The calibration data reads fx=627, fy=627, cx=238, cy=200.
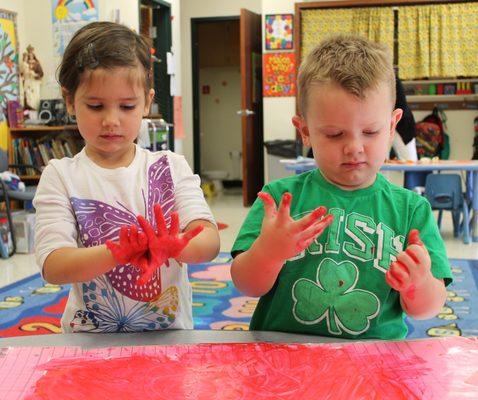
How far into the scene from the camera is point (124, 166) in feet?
3.59

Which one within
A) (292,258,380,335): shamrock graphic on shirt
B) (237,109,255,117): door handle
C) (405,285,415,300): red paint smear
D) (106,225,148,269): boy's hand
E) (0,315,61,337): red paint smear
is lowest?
(0,315,61,337): red paint smear

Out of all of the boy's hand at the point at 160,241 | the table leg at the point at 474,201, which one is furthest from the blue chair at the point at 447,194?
the boy's hand at the point at 160,241

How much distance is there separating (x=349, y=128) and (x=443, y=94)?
21.3 ft

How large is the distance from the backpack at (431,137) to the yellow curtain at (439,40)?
51cm

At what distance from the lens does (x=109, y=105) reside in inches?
39.1

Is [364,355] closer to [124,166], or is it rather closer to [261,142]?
[124,166]

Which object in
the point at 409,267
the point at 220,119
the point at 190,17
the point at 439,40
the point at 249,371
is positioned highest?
the point at 190,17

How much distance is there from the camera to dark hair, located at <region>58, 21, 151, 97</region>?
3.26 ft

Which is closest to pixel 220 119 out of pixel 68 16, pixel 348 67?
pixel 68 16

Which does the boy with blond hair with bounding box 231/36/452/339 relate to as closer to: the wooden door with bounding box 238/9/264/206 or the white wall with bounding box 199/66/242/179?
the wooden door with bounding box 238/9/264/206

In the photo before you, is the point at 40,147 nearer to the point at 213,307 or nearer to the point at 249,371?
the point at 213,307

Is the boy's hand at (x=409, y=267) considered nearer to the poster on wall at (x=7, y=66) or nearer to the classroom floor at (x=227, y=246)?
the classroom floor at (x=227, y=246)

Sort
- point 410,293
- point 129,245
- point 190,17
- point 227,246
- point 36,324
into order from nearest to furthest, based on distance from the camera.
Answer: point 129,245 < point 410,293 < point 36,324 < point 227,246 < point 190,17

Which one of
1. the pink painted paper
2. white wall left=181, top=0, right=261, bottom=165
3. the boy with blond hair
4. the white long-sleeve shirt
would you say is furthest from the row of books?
the pink painted paper
